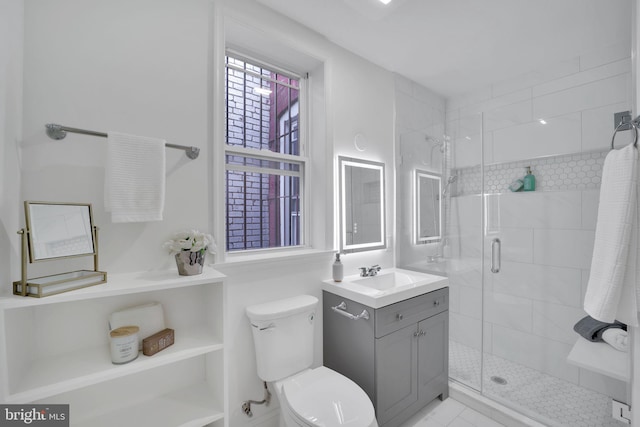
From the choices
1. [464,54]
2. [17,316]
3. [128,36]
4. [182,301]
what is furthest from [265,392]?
[464,54]

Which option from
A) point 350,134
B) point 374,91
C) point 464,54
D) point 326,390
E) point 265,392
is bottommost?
point 265,392

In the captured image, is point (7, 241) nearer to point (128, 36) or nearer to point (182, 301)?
point (182, 301)

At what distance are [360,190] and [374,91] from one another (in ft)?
2.85

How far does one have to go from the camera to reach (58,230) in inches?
41.6

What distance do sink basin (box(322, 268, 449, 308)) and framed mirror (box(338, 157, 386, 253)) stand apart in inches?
9.6

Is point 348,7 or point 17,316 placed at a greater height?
point 348,7

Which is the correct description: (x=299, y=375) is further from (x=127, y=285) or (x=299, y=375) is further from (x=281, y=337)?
(x=127, y=285)

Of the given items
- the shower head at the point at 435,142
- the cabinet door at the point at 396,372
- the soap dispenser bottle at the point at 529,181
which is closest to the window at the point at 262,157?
the cabinet door at the point at 396,372

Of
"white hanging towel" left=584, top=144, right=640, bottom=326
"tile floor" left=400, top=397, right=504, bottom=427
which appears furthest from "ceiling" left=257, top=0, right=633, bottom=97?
"tile floor" left=400, top=397, right=504, bottom=427

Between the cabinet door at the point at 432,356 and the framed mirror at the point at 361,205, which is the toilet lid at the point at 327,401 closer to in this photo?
the cabinet door at the point at 432,356

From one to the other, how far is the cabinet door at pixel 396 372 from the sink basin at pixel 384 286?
22 centimetres

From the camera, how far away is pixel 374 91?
7.79 ft

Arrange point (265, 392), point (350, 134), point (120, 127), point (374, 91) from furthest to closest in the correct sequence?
point (374, 91) → point (350, 134) → point (265, 392) → point (120, 127)

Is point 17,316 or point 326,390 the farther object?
point 326,390
